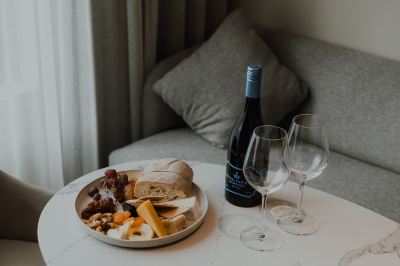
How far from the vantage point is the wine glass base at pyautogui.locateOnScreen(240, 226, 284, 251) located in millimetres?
1217

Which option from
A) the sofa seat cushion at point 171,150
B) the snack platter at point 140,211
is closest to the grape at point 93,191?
the snack platter at point 140,211

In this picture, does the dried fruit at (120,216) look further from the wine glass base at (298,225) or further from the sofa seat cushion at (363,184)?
the sofa seat cushion at (363,184)

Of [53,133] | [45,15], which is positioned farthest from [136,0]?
[53,133]

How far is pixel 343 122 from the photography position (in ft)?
6.93

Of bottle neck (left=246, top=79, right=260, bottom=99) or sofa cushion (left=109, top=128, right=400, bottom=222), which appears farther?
sofa cushion (left=109, top=128, right=400, bottom=222)

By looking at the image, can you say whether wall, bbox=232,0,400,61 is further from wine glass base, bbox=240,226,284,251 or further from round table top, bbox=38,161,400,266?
wine glass base, bbox=240,226,284,251

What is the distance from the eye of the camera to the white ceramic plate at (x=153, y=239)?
1179 mm

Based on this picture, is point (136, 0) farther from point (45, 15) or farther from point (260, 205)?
point (260, 205)

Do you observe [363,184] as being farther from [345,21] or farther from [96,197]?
[96,197]

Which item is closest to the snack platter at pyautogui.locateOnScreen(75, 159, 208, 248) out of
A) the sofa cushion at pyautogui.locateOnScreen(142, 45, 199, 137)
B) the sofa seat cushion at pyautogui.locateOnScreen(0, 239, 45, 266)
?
the sofa seat cushion at pyautogui.locateOnScreen(0, 239, 45, 266)

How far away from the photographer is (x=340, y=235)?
1.26 meters

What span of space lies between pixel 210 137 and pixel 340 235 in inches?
37.3

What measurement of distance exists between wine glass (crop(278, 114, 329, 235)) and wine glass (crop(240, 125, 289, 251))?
53mm

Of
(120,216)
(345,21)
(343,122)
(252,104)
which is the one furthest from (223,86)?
(120,216)
